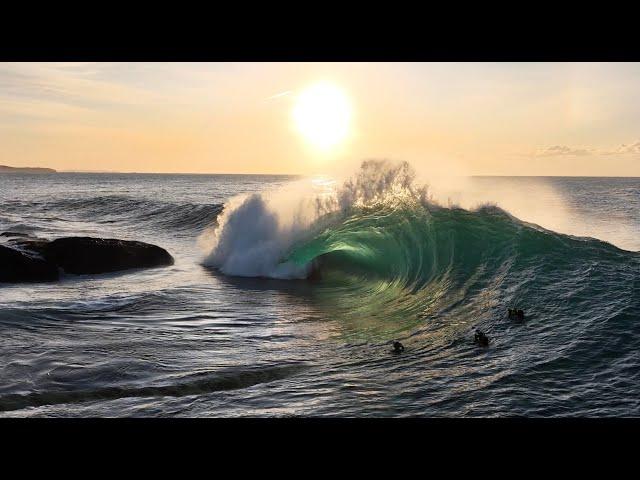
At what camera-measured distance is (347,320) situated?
356 inches

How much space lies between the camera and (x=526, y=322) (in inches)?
296

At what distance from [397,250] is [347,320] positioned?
4.62 m

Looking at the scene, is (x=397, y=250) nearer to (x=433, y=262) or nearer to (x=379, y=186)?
(x=433, y=262)

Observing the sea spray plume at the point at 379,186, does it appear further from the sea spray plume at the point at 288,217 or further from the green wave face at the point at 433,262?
the green wave face at the point at 433,262

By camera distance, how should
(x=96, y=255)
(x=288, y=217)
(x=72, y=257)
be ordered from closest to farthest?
(x=72, y=257), (x=96, y=255), (x=288, y=217)

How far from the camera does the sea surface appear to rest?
5.26 meters

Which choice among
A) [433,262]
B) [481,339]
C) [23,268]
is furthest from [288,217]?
[481,339]

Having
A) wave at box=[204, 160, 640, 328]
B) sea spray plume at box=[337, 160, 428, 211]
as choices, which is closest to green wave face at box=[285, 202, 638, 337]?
wave at box=[204, 160, 640, 328]

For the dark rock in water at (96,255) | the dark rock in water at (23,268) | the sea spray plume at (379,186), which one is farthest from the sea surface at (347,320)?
the dark rock in water at (96,255)

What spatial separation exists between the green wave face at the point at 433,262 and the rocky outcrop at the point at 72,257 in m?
3.73

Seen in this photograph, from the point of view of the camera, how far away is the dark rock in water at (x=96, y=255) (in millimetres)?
13352

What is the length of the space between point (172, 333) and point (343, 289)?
4.99 metres
